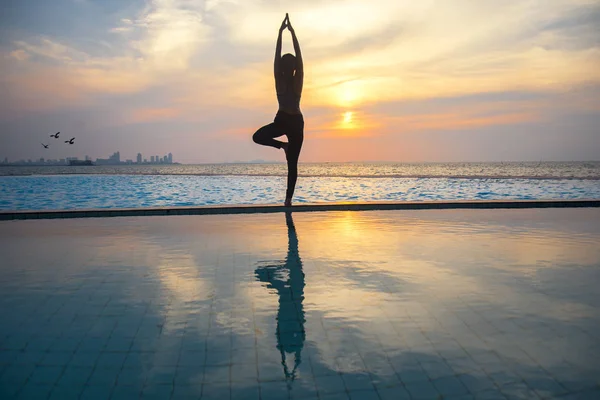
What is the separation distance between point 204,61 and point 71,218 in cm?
1205

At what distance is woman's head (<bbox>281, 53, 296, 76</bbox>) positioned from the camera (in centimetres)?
1162

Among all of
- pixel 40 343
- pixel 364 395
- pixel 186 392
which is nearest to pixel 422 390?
pixel 364 395

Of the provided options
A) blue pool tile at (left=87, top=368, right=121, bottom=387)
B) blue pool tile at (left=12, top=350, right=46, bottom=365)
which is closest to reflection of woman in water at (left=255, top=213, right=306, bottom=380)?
blue pool tile at (left=87, top=368, right=121, bottom=387)

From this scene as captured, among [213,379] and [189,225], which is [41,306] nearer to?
[213,379]

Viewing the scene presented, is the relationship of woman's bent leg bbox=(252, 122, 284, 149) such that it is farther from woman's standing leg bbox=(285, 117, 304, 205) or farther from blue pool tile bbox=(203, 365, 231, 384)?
blue pool tile bbox=(203, 365, 231, 384)

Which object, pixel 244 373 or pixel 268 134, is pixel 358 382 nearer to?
pixel 244 373

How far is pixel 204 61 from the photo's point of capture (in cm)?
2148

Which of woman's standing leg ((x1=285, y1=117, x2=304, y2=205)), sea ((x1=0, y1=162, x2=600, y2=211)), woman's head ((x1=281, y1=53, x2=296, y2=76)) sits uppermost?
woman's head ((x1=281, y1=53, x2=296, y2=76))

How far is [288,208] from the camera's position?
503 inches

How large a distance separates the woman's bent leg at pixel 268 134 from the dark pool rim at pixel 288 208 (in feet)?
5.58

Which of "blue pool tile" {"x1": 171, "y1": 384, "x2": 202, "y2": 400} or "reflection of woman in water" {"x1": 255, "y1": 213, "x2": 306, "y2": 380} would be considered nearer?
"blue pool tile" {"x1": 171, "y1": 384, "x2": 202, "y2": 400}

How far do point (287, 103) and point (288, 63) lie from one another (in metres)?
0.94

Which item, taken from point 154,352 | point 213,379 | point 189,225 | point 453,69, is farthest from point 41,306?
point 453,69

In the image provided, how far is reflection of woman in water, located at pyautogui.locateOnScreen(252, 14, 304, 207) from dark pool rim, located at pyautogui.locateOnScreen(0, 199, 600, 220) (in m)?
1.56
